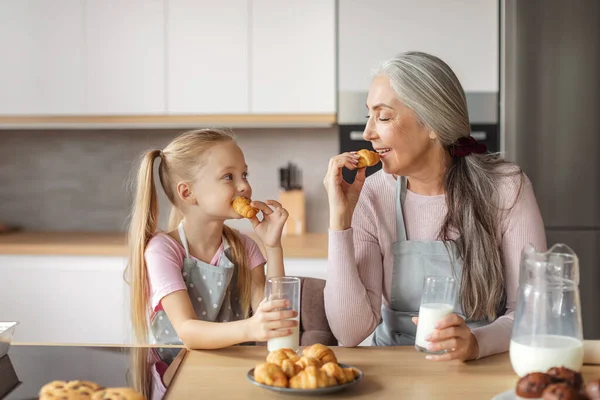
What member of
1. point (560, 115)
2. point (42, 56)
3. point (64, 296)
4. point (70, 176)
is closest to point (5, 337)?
point (64, 296)

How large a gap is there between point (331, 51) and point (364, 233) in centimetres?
159

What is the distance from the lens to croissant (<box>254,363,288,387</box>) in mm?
1310

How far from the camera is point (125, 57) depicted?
3.49 metres

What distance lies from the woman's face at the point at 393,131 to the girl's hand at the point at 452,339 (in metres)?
0.55

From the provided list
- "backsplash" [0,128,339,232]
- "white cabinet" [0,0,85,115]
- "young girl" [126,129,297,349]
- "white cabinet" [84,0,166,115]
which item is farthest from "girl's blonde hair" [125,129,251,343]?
"backsplash" [0,128,339,232]

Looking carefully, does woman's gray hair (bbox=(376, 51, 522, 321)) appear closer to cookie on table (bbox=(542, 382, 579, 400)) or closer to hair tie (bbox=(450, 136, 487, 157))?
hair tie (bbox=(450, 136, 487, 157))

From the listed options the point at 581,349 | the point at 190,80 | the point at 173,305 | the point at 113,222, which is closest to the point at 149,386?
the point at 173,305

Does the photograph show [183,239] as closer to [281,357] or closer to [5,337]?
[5,337]

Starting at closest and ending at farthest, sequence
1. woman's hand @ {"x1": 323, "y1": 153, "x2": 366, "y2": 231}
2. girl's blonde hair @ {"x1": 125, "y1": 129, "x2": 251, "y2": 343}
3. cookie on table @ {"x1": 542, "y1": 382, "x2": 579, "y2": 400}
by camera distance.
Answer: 1. cookie on table @ {"x1": 542, "y1": 382, "x2": 579, "y2": 400}
2. woman's hand @ {"x1": 323, "y1": 153, "x2": 366, "y2": 231}
3. girl's blonde hair @ {"x1": 125, "y1": 129, "x2": 251, "y2": 343}

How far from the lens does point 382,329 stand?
81.4 inches

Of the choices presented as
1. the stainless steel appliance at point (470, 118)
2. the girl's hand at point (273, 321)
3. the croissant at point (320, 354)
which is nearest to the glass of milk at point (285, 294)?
the girl's hand at point (273, 321)

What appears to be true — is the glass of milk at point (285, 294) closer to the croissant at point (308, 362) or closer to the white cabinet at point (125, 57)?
the croissant at point (308, 362)

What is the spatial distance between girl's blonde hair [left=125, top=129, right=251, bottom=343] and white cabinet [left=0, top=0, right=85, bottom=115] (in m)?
1.62

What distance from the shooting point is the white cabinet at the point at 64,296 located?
332cm
